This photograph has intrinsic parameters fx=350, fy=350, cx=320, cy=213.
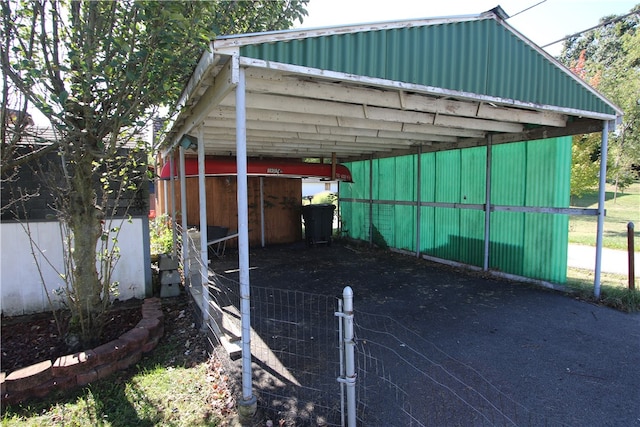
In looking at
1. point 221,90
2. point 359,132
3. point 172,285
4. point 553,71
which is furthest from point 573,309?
point 172,285

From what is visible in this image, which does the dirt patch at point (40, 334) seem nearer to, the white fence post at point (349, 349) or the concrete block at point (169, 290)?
the concrete block at point (169, 290)

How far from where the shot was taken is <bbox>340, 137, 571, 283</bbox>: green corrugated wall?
6.04m

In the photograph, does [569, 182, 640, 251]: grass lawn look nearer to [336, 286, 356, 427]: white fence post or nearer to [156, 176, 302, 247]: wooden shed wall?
[156, 176, 302, 247]: wooden shed wall

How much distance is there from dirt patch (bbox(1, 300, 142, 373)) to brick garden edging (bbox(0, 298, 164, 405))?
0.30 meters

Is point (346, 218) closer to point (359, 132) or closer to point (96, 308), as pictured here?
point (359, 132)

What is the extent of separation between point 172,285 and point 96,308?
1.66m

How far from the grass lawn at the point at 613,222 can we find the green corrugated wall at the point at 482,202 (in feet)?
17.9

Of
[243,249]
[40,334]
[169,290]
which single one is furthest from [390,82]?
[40,334]

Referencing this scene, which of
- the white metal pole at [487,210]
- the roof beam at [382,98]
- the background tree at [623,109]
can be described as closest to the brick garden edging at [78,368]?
the roof beam at [382,98]

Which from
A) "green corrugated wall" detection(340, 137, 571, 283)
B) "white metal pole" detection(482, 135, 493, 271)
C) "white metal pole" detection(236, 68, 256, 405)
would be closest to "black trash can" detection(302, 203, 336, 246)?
"green corrugated wall" detection(340, 137, 571, 283)

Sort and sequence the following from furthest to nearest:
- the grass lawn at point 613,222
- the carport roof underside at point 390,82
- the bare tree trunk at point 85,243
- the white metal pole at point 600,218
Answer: the grass lawn at point 613,222, the white metal pole at point 600,218, the bare tree trunk at point 85,243, the carport roof underside at point 390,82

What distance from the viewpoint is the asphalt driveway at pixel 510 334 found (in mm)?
2943

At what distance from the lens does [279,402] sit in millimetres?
2855

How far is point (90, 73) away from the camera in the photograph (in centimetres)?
313
